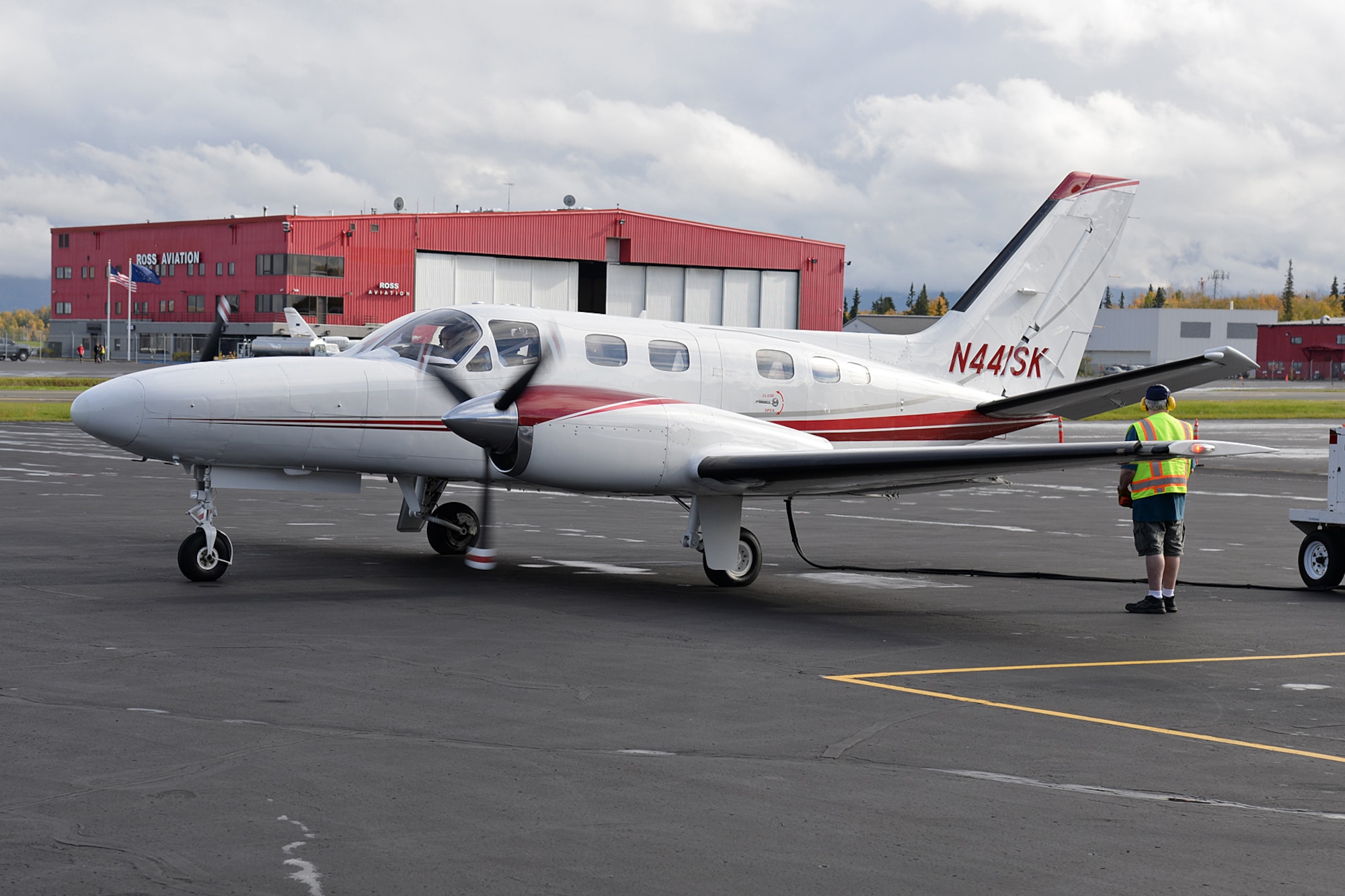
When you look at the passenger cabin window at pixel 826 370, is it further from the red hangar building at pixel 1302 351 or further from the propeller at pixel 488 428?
the red hangar building at pixel 1302 351

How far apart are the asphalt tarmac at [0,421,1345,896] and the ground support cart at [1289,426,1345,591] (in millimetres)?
465

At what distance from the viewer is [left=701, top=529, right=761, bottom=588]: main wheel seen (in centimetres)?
1378

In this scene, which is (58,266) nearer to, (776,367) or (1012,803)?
(776,367)

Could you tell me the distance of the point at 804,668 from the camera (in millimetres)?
9648

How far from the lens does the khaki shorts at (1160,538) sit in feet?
41.7

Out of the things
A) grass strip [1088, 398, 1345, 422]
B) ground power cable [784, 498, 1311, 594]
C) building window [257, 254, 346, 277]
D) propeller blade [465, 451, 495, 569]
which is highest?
building window [257, 254, 346, 277]

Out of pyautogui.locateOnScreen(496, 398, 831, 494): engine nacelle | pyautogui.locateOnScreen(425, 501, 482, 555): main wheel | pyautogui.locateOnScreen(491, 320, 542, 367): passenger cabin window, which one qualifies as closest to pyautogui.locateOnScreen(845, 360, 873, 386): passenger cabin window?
pyautogui.locateOnScreen(496, 398, 831, 494): engine nacelle

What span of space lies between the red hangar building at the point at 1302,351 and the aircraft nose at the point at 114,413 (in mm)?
141908

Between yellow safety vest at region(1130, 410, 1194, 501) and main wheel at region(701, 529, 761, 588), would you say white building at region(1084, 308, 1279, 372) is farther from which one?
main wheel at region(701, 529, 761, 588)

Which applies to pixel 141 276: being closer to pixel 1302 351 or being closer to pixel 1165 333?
pixel 1302 351

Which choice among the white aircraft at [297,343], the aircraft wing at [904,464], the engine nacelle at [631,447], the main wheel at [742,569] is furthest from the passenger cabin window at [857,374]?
the white aircraft at [297,343]

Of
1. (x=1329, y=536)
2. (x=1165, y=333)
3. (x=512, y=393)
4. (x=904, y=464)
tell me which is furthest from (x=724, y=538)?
(x=1165, y=333)

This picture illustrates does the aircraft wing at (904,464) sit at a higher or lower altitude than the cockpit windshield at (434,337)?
lower

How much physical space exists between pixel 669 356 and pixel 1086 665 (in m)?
6.21
